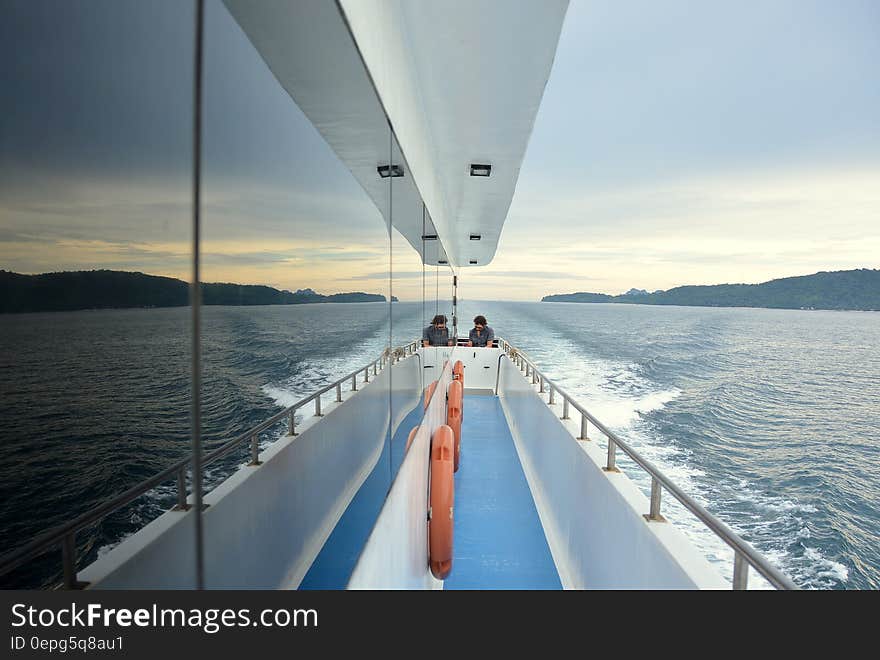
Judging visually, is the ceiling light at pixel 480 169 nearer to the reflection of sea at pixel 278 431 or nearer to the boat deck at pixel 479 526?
the reflection of sea at pixel 278 431

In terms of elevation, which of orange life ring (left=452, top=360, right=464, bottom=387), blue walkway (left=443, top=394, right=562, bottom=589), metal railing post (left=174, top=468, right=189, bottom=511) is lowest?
blue walkway (left=443, top=394, right=562, bottom=589)

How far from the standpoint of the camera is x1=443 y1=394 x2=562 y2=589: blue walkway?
274 centimetres

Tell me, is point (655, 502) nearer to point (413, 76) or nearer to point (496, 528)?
point (496, 528)

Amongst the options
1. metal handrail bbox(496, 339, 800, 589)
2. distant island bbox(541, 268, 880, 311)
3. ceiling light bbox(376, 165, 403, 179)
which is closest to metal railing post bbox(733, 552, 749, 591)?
metal handrail bbox(496, 339, 800, 589)

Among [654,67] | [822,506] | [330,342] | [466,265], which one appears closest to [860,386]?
[822,506]

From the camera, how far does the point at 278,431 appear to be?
4.74 ft

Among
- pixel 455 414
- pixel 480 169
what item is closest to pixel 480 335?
pixel 455 414

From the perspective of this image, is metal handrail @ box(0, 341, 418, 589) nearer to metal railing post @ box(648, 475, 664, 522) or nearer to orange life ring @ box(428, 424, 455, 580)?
metal railing post @ box(648, 475, 664, 522)

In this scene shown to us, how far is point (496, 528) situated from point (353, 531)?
6.24 ft

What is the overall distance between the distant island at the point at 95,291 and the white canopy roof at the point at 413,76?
493mm

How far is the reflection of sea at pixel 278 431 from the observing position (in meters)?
0.58

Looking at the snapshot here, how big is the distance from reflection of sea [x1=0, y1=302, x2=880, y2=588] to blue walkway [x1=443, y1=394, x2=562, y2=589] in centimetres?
144

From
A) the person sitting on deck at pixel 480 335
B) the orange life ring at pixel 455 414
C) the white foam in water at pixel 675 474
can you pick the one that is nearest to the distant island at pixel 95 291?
the white foam in water at pixel 675 474
